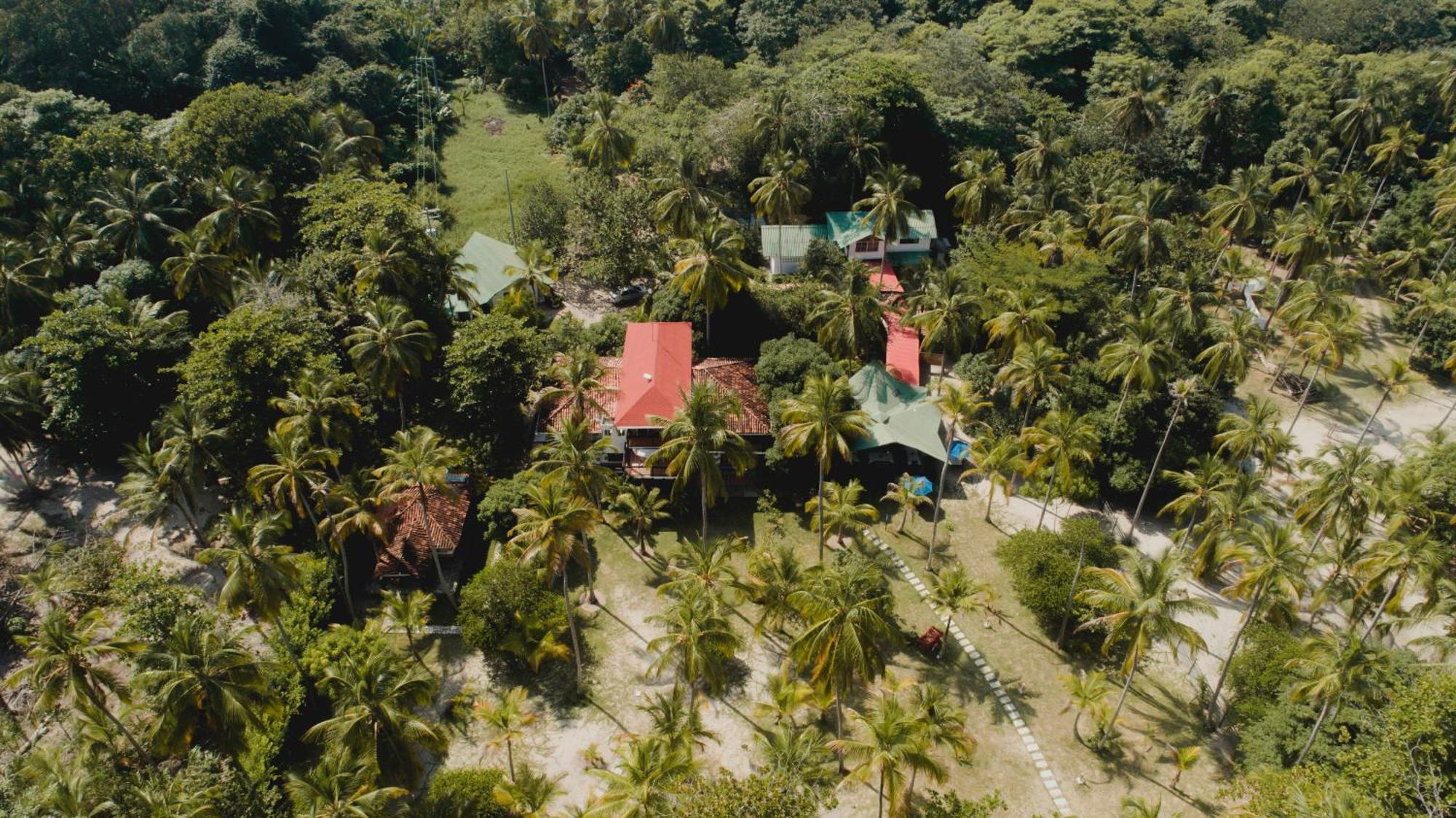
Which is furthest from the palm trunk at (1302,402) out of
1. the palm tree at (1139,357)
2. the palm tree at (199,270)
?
the palm tree at (199,270)

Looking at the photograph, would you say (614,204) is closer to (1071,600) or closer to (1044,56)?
(1071,600)

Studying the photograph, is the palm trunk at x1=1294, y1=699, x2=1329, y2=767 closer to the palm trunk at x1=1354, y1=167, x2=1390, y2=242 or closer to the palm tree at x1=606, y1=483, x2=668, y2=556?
the palm tree at x1=606, y1=483, x2=668, y2=556

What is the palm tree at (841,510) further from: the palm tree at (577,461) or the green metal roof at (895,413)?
the palm tree at (577,461)

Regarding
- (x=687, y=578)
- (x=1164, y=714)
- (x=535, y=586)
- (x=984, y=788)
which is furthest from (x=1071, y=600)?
(x=535, y=586)

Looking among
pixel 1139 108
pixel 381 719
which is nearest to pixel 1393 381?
pixel 1139 108

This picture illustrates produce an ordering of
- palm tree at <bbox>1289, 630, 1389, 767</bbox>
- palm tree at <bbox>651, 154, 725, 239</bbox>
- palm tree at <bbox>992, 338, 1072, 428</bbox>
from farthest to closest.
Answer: palm tree at <bbox>651, 154, 725, 239</bbox> → palm tree at <bbox>992, 338, 1072, 428</bbox> → palm tree at <bbox>1289, 630, 1389, 767</bbox>

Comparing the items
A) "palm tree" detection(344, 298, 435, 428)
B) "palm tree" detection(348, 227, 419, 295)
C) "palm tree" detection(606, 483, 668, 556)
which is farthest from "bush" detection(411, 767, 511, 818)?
"palm tree" detection(348, 227, 419, 295)
